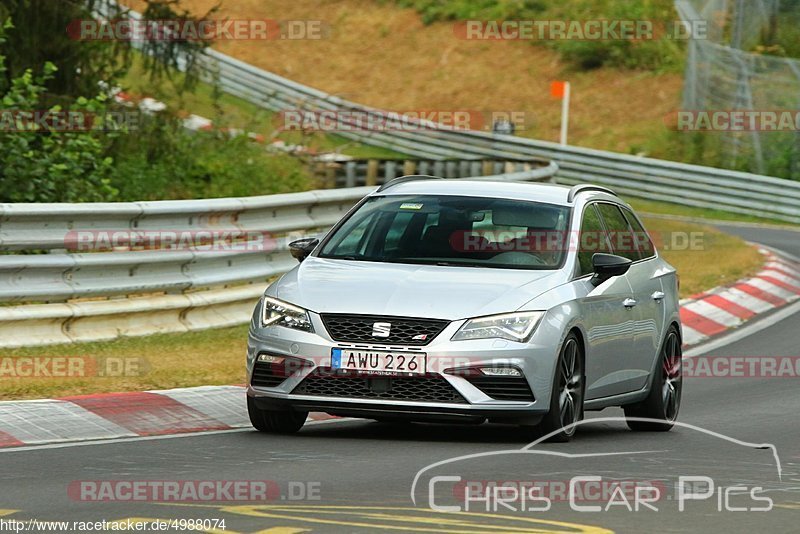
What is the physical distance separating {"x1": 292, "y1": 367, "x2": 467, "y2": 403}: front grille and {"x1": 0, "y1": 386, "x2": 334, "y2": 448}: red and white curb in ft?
3.84

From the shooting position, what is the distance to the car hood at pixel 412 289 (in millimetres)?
9711

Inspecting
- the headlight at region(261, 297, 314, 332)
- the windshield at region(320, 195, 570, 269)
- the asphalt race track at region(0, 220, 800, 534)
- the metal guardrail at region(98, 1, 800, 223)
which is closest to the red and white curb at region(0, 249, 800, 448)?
the asphalt race track at region(0, 220, 800, 534)

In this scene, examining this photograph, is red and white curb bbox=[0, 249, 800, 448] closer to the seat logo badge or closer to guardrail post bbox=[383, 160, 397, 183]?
the seat logo badge

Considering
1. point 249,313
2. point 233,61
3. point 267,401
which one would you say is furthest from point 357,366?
point 233,61

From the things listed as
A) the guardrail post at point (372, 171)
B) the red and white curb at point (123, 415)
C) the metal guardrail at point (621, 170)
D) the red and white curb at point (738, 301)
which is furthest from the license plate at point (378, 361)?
the metal guardrail at point (621, 170)

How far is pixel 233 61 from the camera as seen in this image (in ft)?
148

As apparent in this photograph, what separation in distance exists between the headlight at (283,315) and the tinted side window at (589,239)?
1.86 metres

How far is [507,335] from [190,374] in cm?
344

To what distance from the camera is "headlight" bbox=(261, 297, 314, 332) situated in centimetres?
986

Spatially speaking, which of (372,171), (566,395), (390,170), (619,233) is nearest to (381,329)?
(566,395)

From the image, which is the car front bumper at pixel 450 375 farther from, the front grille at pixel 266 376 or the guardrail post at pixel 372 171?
the guardrail post at pixel 372 171

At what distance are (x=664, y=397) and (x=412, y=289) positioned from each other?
107 inches

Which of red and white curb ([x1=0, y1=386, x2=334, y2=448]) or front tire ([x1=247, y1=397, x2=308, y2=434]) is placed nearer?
red and white curb ([x1=0, y1=386, x2=334, y2=448])

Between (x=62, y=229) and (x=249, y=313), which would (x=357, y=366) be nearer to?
(x=62, y=229)
